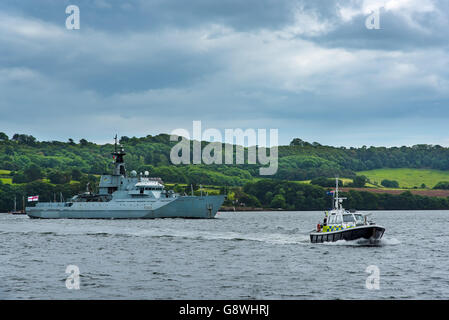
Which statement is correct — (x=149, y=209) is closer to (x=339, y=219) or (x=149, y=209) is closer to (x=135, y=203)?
(x=135, y=203)

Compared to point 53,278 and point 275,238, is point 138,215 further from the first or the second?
point 53,278

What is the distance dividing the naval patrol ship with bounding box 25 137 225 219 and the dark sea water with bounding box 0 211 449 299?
44.7m

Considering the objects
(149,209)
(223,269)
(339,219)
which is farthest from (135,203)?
(223,269)

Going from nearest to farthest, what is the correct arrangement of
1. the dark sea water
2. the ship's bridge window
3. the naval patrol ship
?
1. the dark sea water
2. the ship's bridge window
3. the naval patrol ship

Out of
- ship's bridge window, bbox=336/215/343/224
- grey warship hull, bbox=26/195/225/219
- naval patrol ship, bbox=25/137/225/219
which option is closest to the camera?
ship's bridge window, bbox=336/215/343/224

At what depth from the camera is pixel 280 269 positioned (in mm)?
38281

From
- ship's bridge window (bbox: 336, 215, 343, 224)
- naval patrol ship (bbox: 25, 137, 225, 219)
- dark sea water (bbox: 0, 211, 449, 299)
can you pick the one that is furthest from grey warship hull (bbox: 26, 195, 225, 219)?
ship's bridge window (bbox: 336, 215, 343, 224)

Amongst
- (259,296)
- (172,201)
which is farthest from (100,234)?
(259,296)

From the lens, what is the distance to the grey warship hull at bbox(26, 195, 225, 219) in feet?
348

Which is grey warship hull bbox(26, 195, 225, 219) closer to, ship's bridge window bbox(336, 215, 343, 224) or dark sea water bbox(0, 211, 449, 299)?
dark sea water bbox(0, 211, 449, 299)

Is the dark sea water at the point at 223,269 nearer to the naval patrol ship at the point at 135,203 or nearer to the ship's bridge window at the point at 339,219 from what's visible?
the ship's bridge window at the point at 339,219

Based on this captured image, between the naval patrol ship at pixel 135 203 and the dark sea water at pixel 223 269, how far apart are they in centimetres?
4474

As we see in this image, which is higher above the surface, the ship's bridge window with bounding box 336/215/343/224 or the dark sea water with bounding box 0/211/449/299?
the ship's bridge window with bounding box 336/215/343/224
